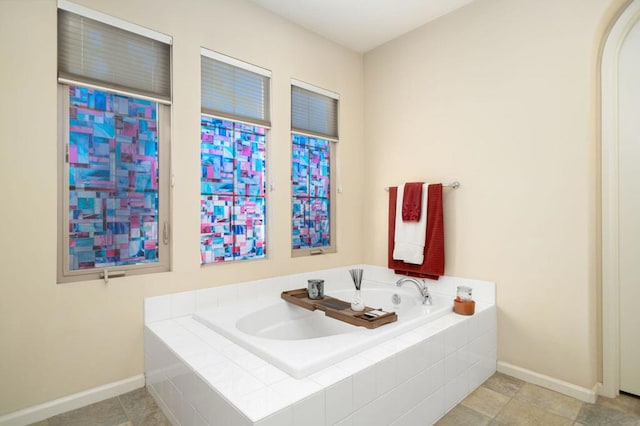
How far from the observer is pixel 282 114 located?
2801mm

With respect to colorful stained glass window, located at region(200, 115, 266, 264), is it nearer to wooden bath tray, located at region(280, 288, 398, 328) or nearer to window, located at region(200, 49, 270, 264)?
window, located at region(200, 49, 270, 264)

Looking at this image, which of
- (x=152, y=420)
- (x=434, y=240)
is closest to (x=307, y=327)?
(x=152, y=420)

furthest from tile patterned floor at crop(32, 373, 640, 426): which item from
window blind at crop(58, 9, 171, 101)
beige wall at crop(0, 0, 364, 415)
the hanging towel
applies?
window blind at crop(58, 9, 171, 101)

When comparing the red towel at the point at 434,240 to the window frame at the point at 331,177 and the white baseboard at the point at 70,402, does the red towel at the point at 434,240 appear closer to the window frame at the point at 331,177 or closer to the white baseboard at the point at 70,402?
the window frame at the point at 331,177

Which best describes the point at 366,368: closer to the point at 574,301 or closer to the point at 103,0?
the point at 574,301

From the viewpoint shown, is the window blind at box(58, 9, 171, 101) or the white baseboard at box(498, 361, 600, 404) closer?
the window blind at box(58, 9, 171, 101)

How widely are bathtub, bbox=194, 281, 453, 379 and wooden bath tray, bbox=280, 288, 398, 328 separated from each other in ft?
0.14

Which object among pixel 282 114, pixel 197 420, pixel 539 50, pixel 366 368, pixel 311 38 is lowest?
pixel 197 420

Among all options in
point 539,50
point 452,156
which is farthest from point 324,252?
point 539,50

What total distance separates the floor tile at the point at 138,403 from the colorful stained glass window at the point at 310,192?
4.97 feet

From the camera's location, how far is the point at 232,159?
261 centimetres

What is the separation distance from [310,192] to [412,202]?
916mm

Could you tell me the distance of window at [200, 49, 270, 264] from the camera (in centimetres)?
246

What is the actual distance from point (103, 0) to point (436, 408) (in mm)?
2942
